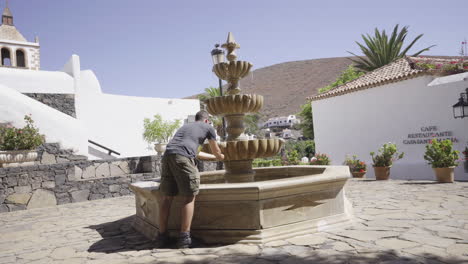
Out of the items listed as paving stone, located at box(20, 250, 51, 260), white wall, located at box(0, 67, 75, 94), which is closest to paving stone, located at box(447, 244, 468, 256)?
paving stone, located at box(20, 250, 51, 260)

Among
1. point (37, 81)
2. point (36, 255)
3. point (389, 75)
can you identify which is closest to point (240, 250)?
point (36, 255)

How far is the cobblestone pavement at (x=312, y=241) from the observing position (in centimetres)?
313

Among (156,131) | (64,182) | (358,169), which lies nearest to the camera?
(64,182)

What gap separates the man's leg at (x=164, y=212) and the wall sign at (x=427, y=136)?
10161 mm

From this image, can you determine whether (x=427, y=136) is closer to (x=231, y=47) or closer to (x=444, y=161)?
(x=444, y=161)

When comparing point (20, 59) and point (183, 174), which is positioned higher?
point (20, 59)

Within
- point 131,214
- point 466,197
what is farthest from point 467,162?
point 131,214

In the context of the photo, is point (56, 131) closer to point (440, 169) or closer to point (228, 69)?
point (228, 69)

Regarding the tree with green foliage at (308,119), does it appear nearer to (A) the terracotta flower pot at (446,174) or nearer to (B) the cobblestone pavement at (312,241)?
(A) the terracotta flower pot at (446,174)

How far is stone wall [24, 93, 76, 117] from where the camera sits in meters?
13.9

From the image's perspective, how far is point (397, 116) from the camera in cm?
1238

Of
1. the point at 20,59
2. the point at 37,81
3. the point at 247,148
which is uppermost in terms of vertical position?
the point at 20,59

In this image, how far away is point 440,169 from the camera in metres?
7.88

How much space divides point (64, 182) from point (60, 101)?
7.34m
